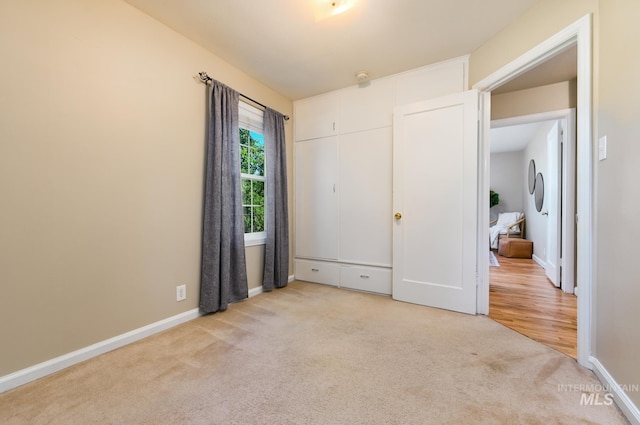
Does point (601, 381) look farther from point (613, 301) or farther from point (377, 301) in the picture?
point (377, 301)

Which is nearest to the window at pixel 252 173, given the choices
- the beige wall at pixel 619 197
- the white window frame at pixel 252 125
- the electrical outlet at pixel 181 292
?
the white window frame at pixel 252 125

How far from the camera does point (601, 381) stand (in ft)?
4.83

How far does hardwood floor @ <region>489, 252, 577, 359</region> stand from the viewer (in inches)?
80.6

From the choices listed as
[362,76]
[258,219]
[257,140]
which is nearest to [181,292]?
[258,219]

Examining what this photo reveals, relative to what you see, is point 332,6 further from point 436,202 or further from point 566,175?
point 566,175

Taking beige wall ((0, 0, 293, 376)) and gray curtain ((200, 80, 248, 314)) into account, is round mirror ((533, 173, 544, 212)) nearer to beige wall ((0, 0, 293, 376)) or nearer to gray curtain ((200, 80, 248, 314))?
gray curtain ((200, 80, 248, 314))

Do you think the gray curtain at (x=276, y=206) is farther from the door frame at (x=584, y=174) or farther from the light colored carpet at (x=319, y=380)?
the door frame at (x=584, y=174)

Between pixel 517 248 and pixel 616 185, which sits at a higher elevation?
pixel 616 185

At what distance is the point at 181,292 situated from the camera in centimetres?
230

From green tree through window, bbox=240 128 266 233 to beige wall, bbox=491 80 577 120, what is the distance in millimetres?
2876

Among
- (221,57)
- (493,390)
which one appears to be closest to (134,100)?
(221,57)

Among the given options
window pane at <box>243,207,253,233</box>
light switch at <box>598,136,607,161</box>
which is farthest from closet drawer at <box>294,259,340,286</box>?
light switch at <box>598,136,607,161</box>

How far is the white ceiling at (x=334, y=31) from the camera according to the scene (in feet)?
6.44

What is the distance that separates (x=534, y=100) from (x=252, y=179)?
3366 millimetres
